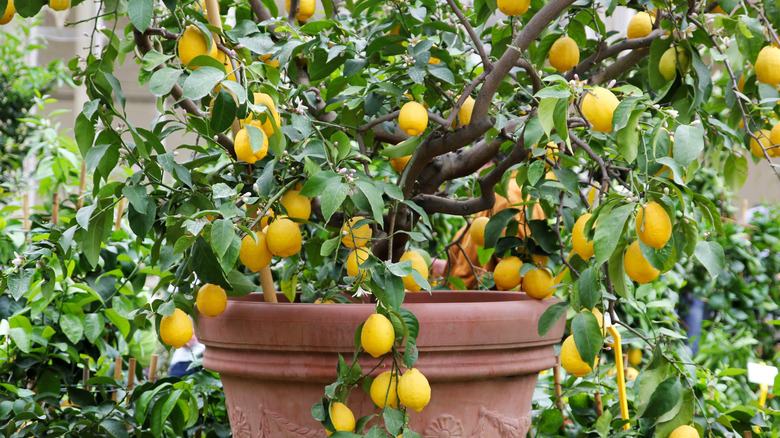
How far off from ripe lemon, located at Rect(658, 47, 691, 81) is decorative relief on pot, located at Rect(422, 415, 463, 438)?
1.74ft

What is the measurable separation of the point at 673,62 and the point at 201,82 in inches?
23.1

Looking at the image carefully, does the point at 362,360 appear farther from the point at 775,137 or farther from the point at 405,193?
the point at 775,137

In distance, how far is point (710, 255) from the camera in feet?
2.56

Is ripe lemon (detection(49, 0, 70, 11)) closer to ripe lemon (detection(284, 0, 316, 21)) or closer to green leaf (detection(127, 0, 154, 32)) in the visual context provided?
green leaf (detection(127, 0, 154, 32))

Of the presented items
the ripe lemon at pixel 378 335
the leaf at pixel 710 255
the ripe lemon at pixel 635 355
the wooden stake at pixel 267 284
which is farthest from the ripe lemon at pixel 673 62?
the ripe lemon at pixel 635 355

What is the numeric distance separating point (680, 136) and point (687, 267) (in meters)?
2.25

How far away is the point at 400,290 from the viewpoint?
0.77 m

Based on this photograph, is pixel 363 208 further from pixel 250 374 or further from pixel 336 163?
pixel 250 374

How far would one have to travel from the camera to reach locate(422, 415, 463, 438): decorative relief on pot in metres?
0.93

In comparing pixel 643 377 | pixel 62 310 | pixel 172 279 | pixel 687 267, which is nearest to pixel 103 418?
pixel 62 310

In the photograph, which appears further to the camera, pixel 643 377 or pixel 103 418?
pixel 103 418

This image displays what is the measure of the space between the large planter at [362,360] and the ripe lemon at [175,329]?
94mm

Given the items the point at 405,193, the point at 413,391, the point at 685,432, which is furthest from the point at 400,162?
the point at 685,432

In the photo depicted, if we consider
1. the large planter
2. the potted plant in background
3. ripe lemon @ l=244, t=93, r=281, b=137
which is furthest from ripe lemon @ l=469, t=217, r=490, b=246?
ripe lemon @ l=244, t=93, r=281, b=137
